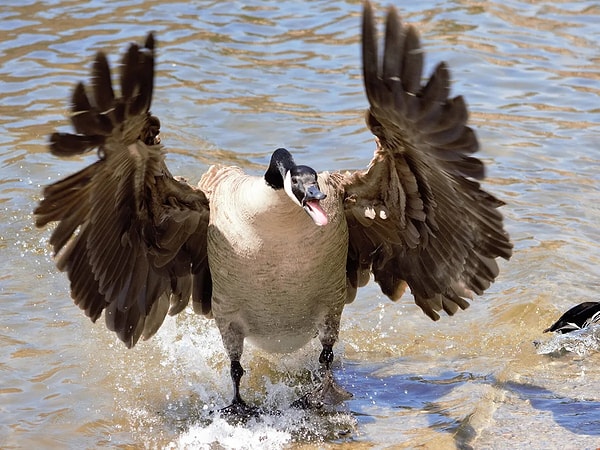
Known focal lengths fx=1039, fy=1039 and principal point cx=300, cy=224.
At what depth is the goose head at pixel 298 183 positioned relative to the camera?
208 inches

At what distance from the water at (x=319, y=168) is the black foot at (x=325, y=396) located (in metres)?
0.09

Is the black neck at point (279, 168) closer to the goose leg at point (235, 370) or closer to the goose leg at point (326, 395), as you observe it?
the goose leg at point (235, 370)

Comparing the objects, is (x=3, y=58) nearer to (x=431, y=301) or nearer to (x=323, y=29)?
(x=323, y=29)

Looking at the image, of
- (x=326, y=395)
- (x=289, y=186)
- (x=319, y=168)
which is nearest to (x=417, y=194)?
(x=289, y=186)

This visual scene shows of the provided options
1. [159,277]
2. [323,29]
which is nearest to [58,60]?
[323,29]

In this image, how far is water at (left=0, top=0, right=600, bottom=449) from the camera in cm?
625

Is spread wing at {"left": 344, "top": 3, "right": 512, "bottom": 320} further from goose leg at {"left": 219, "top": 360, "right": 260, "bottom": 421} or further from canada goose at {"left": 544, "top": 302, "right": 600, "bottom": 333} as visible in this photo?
goose leg at {"left": 219, "top": 360, "right": 260, "bottom": 421}

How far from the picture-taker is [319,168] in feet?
33.1

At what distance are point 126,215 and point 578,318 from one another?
3064 mm

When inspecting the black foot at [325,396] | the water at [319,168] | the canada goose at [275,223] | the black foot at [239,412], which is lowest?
the water at [319,168]

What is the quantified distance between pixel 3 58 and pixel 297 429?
794 centimetres

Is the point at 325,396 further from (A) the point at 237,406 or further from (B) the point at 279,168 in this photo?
(B) the point at 279,168

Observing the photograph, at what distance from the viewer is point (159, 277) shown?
677 centimetres

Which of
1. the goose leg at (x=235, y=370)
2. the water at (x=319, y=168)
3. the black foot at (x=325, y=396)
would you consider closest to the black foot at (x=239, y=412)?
the goose leg at (x=235, y=370)
